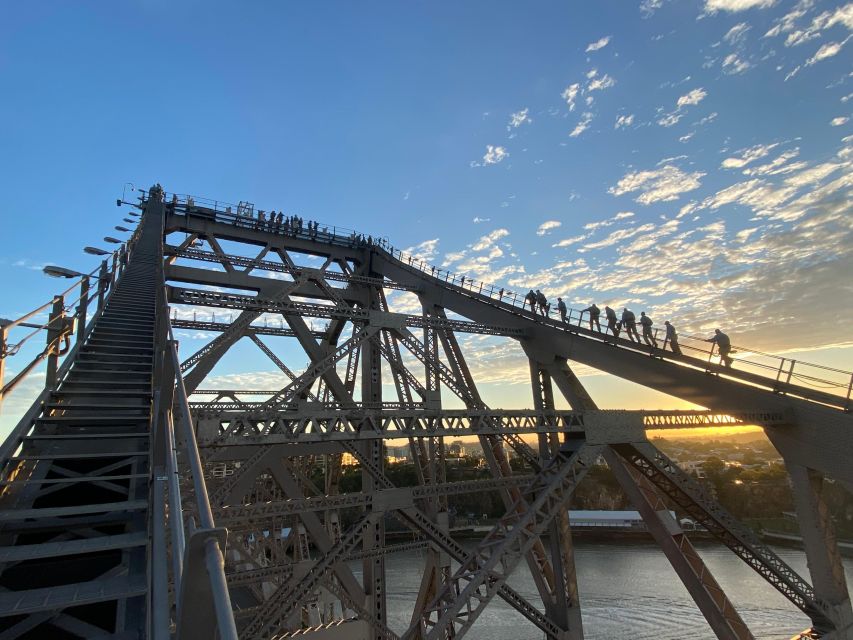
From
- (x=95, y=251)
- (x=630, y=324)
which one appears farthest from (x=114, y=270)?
(x=630, y=324)

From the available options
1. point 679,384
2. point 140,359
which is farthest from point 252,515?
point 679,384

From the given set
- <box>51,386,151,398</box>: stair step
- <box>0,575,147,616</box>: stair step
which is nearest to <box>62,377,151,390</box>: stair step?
<box>51,386,151,398</box>: stair step

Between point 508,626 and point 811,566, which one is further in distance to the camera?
point 508,626

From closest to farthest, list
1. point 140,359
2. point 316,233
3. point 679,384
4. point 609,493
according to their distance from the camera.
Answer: point 140,359
point 679,384
point 316,233
point 609,493

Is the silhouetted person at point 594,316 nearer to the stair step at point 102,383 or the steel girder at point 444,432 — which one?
the steel girder at point 444,432

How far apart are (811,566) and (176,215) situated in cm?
2299

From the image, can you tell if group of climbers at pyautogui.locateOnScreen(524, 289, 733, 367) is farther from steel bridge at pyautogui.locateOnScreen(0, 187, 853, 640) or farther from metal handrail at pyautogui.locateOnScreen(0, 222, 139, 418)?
metal handrail at pyautogui.locateOnScreen(0, 222, 139, 418)

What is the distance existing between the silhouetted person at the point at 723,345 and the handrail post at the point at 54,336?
14.8m

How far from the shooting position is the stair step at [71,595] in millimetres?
2701

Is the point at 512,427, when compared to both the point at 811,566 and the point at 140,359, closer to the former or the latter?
the point at 140,359

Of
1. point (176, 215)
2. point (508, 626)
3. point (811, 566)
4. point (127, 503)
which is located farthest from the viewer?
point (508, 626)

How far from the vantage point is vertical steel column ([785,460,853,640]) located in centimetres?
1124

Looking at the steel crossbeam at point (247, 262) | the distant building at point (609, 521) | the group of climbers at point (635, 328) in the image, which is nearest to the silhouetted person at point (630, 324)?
the group of climbers at point (635, 328)

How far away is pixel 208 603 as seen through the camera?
1.93 metres
